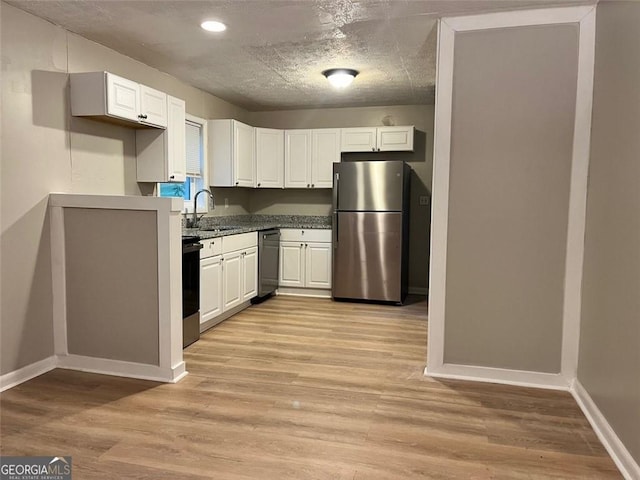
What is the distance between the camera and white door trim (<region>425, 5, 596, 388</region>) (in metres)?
2.91

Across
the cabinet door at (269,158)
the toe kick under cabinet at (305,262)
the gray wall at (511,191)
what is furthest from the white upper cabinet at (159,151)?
the gray wall at (511,191)

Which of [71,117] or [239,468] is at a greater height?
[71,117]

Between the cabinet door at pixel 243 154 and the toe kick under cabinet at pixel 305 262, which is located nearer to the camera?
the cabinet door at pixel 243 154

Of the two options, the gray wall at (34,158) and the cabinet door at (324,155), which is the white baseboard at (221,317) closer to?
the gray wall at (34,158)

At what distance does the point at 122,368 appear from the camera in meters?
3.23

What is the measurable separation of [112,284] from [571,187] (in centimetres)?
302

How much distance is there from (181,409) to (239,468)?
722mm

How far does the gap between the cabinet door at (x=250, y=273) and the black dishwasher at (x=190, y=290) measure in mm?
1059

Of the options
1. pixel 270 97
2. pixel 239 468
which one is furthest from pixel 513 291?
pixel 270 97

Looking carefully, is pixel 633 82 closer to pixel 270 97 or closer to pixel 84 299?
pixel 84 299

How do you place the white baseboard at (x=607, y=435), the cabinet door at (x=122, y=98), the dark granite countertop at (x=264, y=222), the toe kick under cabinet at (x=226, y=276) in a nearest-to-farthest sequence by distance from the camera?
the white baseboard at (x=607, y=435) → the cabinet door at (x=122, y=98) → the toe kick under cabinet at (x=226, y=276) → the dark granite countertop at (x=264, y=222)

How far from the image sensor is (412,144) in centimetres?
569

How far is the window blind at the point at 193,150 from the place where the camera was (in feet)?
16.9

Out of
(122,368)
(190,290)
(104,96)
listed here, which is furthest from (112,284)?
(104,96)
